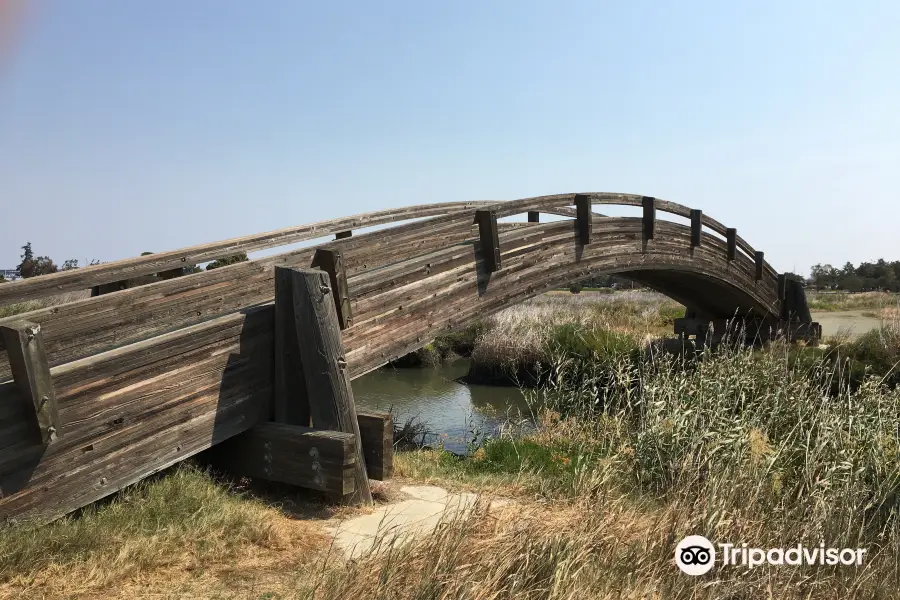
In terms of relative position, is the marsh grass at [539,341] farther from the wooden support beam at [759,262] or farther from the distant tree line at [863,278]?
the distant tree line at [863,278]

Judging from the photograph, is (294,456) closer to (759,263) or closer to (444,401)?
(444,401)

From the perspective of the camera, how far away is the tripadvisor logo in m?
3.48

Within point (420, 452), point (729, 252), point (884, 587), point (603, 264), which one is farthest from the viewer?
point (729, 252)

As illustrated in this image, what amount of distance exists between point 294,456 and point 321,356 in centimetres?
70

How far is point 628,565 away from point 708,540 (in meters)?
0.66

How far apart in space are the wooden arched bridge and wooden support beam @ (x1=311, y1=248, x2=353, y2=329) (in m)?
0.02

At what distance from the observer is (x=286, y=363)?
510 cm

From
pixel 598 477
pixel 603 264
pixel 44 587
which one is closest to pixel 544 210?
pixel 603 264

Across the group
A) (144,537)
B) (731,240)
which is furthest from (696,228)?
(144,537)

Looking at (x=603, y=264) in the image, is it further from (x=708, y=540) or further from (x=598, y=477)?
(x=708, y=540)

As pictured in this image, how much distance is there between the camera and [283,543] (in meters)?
3.81

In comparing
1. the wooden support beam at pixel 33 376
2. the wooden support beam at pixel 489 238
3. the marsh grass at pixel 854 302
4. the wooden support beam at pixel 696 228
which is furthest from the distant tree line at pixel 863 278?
the wooden support beam at pixel 33 376

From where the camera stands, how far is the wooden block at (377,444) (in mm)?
5031

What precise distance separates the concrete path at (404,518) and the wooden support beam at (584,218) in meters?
5.65
